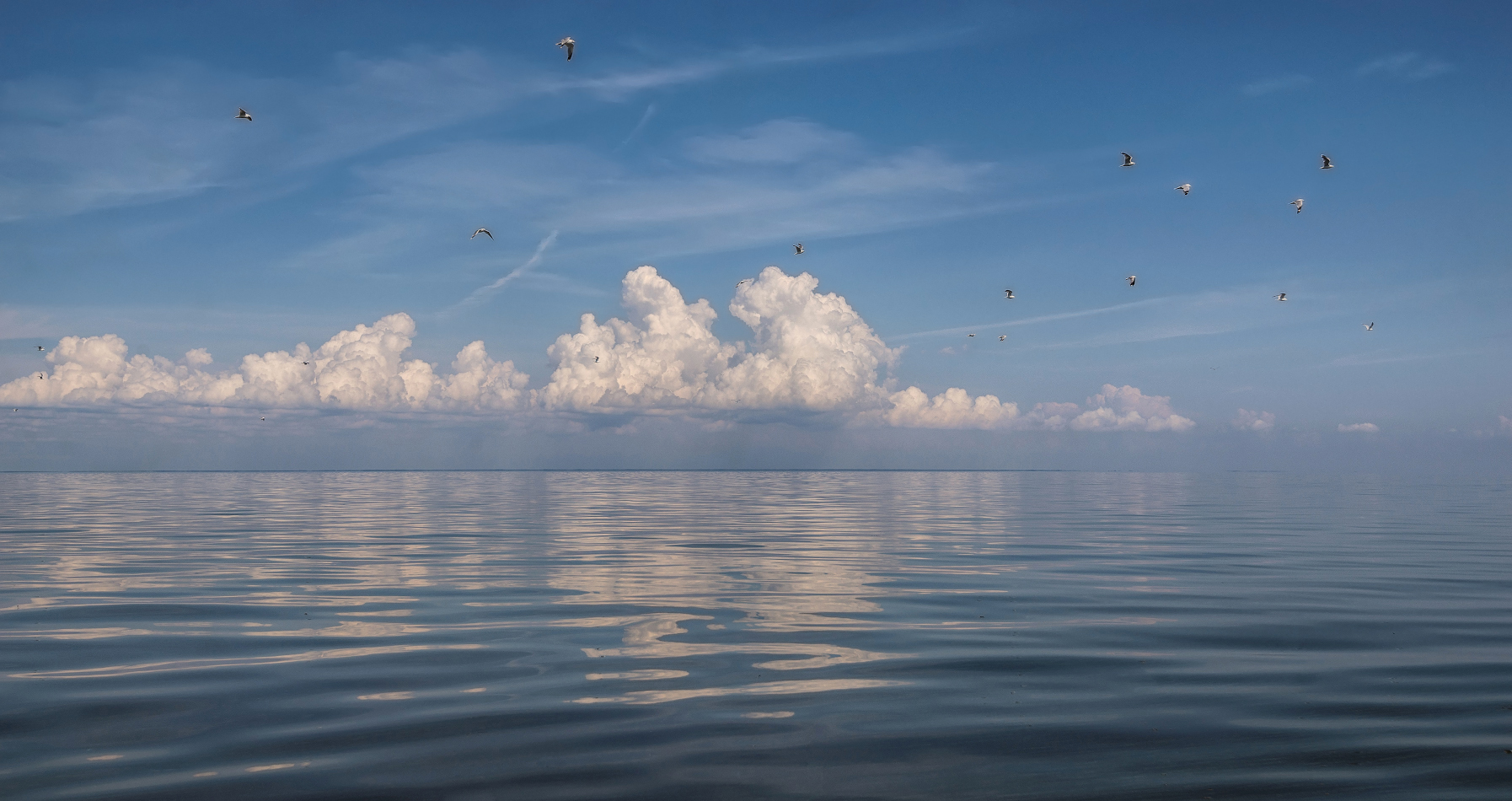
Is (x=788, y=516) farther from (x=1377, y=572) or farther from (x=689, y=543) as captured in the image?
(x=1377, y=572)

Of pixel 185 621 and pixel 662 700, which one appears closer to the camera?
pixel 662 700

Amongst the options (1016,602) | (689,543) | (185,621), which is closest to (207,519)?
(689,543)

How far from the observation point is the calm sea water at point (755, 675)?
10.3 m

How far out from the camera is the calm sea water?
405 inches

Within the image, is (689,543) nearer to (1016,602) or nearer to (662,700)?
(1016,602)

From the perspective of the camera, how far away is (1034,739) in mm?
11539

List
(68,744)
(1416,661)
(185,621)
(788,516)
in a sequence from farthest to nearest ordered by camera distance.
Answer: (788,516) < (185,621) < (1416,661) < (68,744)

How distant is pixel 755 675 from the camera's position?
14914mm

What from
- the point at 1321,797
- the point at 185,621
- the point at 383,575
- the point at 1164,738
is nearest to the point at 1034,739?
the point at 1164,738

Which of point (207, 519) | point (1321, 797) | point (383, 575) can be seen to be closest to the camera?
point (1321, 797)

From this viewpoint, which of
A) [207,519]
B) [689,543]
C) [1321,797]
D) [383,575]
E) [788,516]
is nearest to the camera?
[1321,797]

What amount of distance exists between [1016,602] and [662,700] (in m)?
12.0

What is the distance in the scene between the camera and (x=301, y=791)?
9.66 m

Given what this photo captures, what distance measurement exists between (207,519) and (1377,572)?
57900mm
